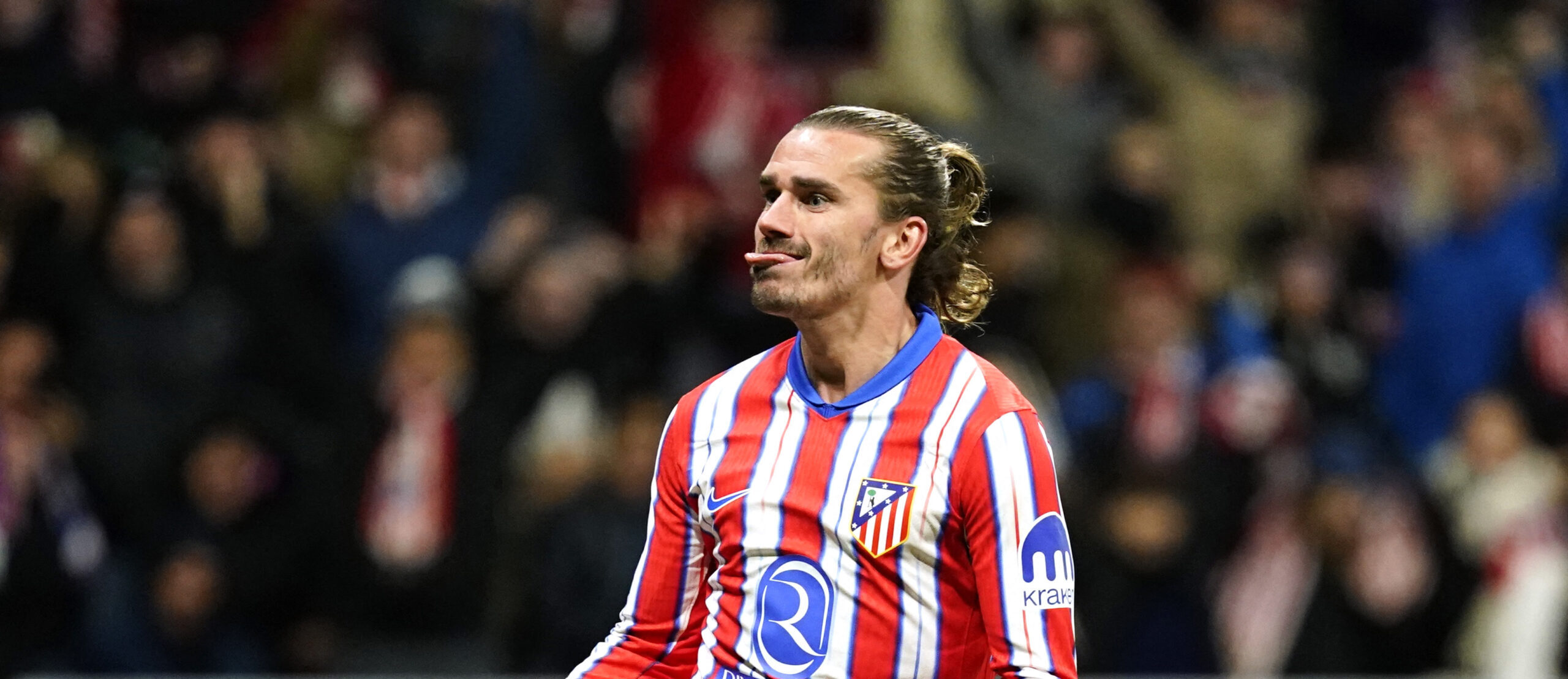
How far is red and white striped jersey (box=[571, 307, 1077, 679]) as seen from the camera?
3.28 m

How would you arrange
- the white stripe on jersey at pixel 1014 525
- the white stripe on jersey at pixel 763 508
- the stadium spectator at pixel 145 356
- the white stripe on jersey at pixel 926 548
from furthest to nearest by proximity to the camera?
the stadium spectator at pixel 145 356, the white stripe on jersey at pixel 763 508, the white stripe on jersey at pixel 926 548, the white stripe on jersey at pixel 1014 525

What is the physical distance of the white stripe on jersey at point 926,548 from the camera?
11.0 ft

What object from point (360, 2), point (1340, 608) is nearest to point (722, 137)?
point (360, 2)

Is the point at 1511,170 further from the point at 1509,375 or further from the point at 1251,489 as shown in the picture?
the point at 1251,489

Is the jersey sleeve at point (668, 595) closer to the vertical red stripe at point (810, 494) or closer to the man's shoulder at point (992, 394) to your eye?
the vertical red stripe at point (810, 494)

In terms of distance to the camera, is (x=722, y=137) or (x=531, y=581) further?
(x=722, y=137)

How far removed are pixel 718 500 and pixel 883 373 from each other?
372 mm

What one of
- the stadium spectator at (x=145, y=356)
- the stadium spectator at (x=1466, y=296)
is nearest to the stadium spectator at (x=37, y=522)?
the stadium spectator at (x=145, y=356)

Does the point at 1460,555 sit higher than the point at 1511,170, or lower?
lower

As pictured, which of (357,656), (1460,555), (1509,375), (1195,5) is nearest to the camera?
(357,656)

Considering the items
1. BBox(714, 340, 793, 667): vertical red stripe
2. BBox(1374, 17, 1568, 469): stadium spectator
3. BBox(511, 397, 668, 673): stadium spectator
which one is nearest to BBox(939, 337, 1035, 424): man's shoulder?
BBox(714, 340, 793, 667): vertical red stripe

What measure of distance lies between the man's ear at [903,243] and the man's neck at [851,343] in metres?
0.08

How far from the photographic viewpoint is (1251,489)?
313 inches

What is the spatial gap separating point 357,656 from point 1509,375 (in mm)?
5155
